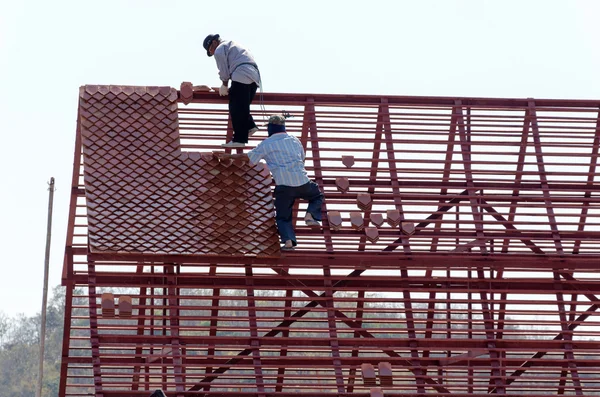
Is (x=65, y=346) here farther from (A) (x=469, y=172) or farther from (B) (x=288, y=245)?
(A) (x=469, y=172)

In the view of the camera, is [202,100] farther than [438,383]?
Yes

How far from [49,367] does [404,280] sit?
54.3 meters

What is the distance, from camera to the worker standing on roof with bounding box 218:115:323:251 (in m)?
11.7

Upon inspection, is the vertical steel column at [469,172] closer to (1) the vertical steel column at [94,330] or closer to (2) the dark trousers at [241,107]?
(2) the dark trousers at [241,107]

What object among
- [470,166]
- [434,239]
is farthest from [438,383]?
[470,166]

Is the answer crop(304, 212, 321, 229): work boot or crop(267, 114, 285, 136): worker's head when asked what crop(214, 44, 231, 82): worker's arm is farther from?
crop(304, 212, 321, 229): work boot

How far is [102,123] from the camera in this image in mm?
12516

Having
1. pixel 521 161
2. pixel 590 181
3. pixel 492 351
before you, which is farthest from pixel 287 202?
pixel 590 181

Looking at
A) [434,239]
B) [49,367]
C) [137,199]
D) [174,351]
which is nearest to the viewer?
[174,351]

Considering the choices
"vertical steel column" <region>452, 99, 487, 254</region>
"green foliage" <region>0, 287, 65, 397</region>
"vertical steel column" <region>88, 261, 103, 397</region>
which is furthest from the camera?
"green foliage" <region>0, 287, 65, 397</region>

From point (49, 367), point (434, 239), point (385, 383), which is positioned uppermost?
point (49, 367)

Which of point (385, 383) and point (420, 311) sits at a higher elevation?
point (420, 311)

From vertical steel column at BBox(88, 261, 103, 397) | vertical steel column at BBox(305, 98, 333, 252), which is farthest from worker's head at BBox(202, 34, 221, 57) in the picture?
vertical steel column at BBox(88, 261, 103, 397)

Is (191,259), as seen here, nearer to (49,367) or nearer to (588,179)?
(588,179)
